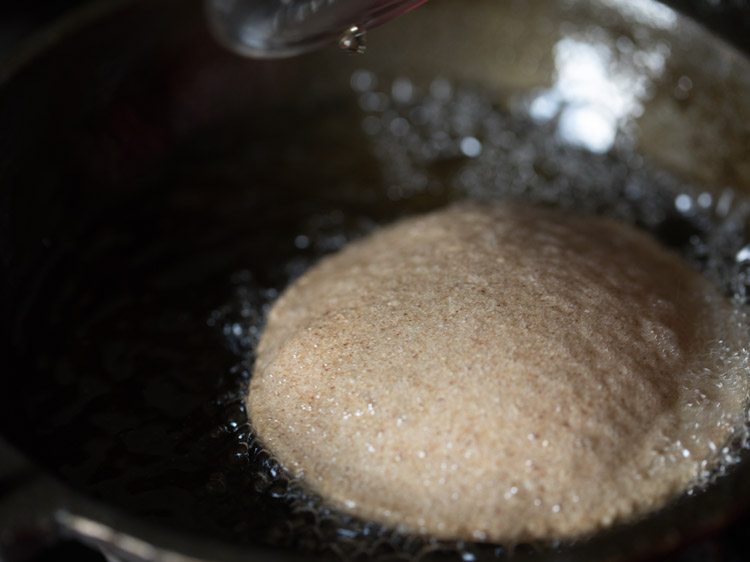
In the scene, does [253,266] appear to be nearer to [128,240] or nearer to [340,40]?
[128,240]

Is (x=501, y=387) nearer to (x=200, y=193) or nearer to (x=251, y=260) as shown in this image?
(x=251, y=260)

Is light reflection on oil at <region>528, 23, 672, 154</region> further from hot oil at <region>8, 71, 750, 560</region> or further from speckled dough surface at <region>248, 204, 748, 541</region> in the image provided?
speckled dough surface at <region>248, 204, 748, 541</region>

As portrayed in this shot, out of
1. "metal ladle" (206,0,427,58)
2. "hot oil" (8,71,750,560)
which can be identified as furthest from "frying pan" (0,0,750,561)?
"metal ladle" (206,0,427,58)

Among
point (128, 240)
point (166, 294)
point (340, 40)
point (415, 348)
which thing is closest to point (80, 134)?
point (128, 240)

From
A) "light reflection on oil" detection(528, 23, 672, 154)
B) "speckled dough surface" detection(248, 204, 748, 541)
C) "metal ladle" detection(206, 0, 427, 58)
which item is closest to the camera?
"speckled dough surface" detection(248, 204, 748, 541)

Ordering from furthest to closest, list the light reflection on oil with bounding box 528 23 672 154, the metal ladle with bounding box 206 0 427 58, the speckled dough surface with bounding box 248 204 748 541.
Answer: the light reflection on oil with bounding box 528 23 672 154, the metal ladle with bounding box 206 0 427 58, the speckled dough surface with bounding box 248 204 748 541


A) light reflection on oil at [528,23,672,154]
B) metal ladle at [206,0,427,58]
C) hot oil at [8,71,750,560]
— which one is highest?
metal ladle at [206,0,427,58]

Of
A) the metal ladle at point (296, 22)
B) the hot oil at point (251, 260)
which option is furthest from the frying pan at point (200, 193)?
the metal ladle at point (296, 22)

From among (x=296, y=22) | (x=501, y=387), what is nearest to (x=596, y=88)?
(x=296, y=22)
